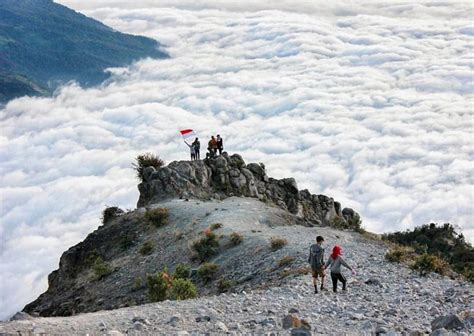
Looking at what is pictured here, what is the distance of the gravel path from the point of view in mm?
15562

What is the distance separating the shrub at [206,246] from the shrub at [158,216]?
7.12m

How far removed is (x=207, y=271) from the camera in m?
30.4

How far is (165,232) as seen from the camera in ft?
132

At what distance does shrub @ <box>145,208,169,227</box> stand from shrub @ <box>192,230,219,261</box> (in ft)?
23.4

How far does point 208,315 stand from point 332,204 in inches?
1716

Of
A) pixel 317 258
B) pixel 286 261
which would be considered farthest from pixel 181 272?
pixel 317 258

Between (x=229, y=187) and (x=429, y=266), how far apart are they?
29.9 m

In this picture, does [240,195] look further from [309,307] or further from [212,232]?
[309,307]

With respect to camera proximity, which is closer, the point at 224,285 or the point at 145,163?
the point at 224,285

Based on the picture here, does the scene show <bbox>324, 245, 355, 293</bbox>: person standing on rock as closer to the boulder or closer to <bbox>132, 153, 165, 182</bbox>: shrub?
the boulder

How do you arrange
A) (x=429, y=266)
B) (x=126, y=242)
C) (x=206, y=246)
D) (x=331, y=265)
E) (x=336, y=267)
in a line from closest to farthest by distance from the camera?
(x=336, y=267) < (x=331, y=265) < (x=429, y=266) < (x=206, y=246) < (x=126, y=242)

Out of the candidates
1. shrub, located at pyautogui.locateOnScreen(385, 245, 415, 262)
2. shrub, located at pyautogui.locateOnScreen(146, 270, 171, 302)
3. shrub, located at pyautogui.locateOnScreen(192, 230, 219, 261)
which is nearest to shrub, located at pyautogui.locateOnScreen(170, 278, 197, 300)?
shrub, located at pyautogui.locateOnScreen(146, 270, 171, 302)

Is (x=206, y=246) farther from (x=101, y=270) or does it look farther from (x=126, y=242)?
(x=126, y=242)

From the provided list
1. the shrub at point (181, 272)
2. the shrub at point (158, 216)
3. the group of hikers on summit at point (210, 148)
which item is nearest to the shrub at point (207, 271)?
the shrub at point (181, 272)
